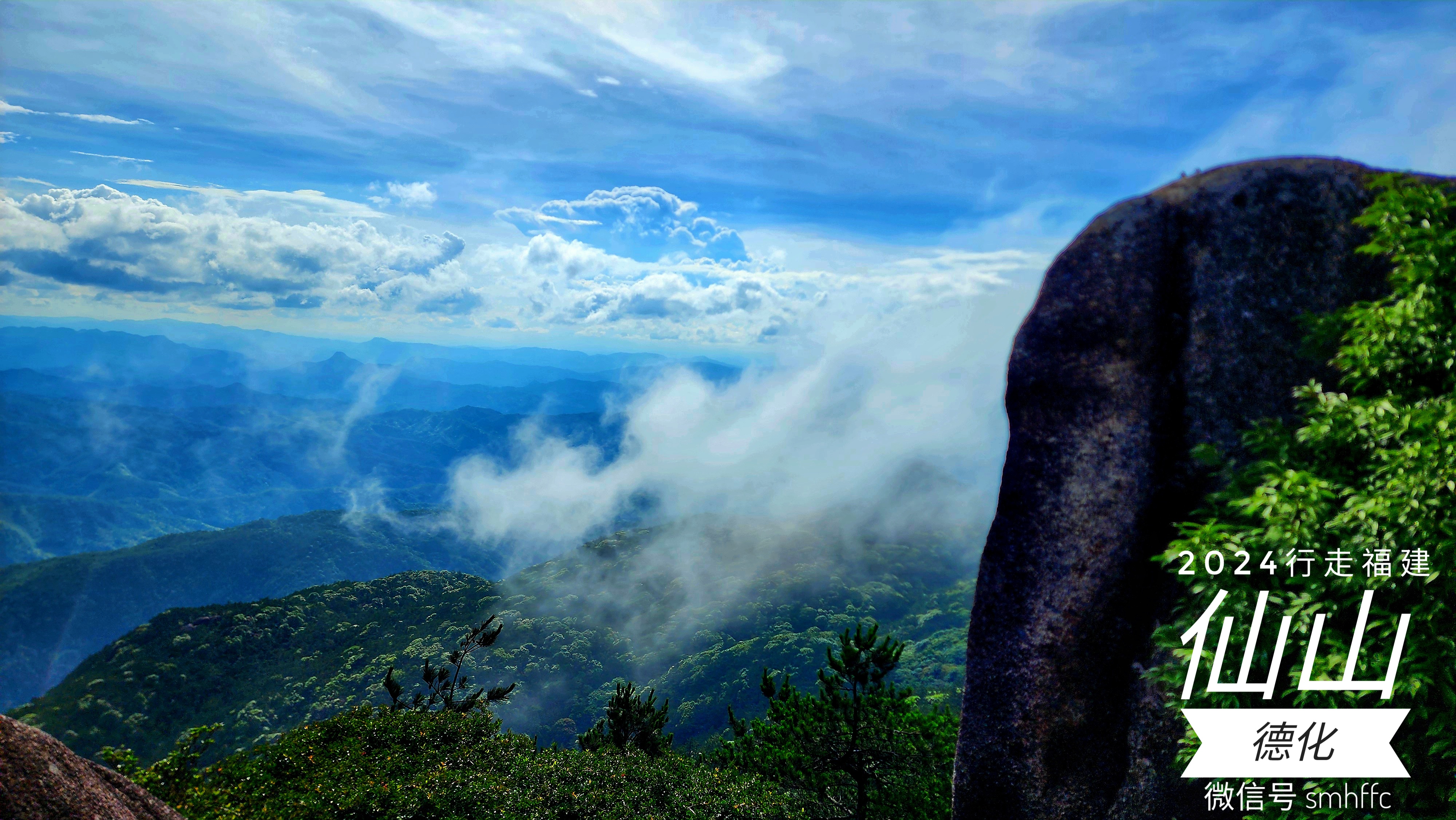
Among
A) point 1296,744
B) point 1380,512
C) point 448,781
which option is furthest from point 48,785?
point 1380,512

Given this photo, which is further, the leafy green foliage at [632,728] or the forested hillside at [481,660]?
the forested hillside at [481,660]

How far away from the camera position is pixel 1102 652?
352 inches

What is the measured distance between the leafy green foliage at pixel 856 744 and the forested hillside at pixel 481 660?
260ft

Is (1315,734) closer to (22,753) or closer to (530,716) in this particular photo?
(22,753)

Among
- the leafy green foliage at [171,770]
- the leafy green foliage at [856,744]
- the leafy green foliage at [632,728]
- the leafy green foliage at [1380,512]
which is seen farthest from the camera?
the leafy green foliage at [632,728]

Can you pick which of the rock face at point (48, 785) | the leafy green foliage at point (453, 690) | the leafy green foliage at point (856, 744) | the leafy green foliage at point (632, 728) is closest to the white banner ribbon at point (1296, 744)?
the leafy green foliage at point (856, 744)

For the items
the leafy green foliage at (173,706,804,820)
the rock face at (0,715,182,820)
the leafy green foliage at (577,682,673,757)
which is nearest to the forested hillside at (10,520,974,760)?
the leafy green foliage at (577,682,673,757)

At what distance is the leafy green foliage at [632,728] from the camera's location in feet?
49.9

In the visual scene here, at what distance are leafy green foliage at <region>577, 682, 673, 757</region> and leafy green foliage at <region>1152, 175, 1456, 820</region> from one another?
1072cm

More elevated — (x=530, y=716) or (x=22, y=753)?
(x=22, y=753)

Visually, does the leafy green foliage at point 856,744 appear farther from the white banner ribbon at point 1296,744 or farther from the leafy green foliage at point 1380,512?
the leafy green foliage at point 1380,512

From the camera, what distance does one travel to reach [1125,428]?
8.67 metres

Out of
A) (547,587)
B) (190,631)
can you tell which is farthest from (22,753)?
(547,587)

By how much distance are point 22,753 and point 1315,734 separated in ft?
47.0
